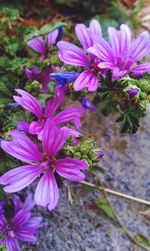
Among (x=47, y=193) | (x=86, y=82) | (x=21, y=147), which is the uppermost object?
(x=86, y=82)

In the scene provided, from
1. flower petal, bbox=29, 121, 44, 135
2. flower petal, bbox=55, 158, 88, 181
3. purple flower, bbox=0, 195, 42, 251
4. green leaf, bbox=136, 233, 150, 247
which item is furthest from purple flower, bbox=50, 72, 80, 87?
green leaf, bbox=136, 233, 150, 247

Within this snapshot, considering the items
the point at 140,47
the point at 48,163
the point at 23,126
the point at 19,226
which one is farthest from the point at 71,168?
the point at 140,47

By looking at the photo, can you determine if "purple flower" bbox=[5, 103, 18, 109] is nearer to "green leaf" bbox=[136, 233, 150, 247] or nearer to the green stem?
the green stem

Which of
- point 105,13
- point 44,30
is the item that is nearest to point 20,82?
point 44,30

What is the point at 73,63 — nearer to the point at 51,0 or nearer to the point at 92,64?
the point at 92,64

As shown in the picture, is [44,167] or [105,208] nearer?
[44,167]

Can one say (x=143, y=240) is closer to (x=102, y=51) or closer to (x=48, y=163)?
(x=48, y=163)
